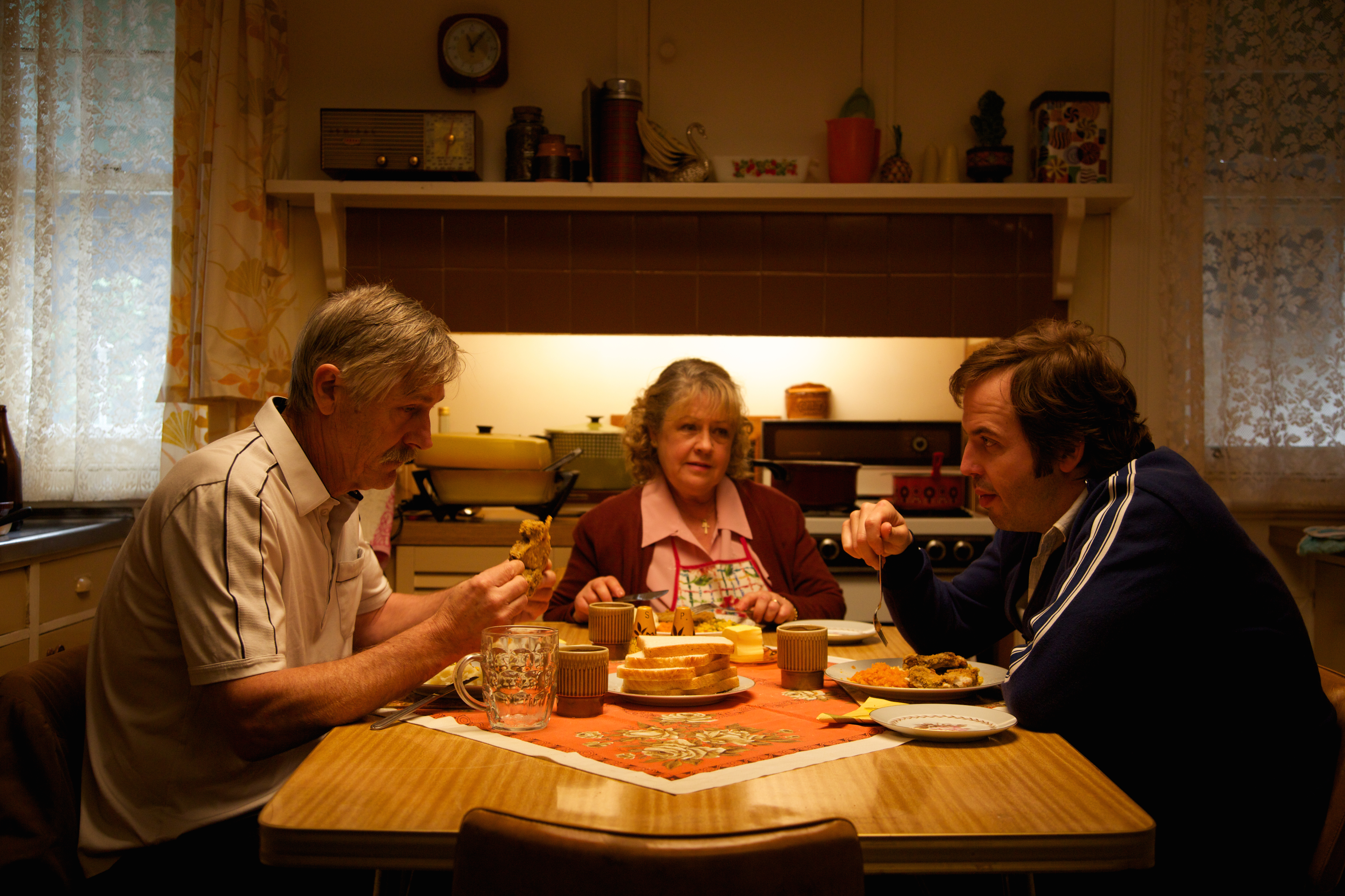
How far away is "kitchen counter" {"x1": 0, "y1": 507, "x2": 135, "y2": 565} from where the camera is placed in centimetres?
220

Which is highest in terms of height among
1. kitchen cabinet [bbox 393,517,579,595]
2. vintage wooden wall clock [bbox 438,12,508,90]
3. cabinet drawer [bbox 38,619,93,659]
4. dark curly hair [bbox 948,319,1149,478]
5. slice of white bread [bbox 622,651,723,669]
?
vintage wooden wall clock [bbox 438,12,508,90]

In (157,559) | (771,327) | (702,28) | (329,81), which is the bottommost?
(157,559)

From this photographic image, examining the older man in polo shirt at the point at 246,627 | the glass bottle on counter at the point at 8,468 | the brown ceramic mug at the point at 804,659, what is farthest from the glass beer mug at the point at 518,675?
the glass bottle on counter at the point at 8,468

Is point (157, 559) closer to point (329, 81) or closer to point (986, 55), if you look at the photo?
point (329, 81)

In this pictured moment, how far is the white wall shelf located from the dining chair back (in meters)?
2.13

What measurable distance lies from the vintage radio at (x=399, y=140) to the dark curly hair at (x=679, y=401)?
1119 mm

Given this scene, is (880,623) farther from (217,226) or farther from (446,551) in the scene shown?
(217,226)

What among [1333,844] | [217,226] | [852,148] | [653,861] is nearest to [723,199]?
[852,148]

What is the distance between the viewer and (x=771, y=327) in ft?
10.6

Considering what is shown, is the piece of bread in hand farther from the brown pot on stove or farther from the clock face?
the clock face

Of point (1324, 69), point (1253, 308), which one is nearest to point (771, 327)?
point (1253, 308)

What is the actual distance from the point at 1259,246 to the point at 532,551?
2808 mm

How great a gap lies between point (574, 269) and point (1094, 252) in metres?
1.76

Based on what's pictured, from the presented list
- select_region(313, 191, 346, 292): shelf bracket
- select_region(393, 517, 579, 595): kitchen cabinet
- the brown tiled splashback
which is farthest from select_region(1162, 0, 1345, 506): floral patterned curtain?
select_region(313, 191, 346, 292): shelf bracket
